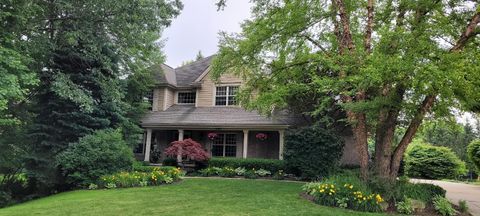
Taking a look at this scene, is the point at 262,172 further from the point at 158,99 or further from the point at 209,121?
the point at 158,99

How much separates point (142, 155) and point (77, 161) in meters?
9.29

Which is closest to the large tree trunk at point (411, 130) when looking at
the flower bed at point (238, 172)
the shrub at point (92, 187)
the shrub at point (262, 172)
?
the flower bed at point (238, 172)

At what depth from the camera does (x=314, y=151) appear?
1570cm

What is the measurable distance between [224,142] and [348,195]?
13315mm

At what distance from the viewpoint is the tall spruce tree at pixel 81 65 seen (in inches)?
561

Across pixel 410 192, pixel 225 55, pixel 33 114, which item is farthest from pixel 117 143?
pixel 410 192

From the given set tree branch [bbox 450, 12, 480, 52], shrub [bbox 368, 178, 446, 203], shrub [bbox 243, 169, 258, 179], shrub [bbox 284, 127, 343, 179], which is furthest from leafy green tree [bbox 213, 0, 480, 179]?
shrub [bbox 243, 169, 258, 179]

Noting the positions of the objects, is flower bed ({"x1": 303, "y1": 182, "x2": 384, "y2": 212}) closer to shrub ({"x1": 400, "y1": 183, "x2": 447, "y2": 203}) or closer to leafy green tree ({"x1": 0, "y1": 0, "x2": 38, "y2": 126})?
shrub ({"x1": 400, "y1": 183, "x2": 447, "y2": 203})

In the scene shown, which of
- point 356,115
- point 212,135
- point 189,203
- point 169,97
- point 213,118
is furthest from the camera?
point 169,97

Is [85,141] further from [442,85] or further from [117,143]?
[442,85]

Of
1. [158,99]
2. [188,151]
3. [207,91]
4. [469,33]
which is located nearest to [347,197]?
[469,33]

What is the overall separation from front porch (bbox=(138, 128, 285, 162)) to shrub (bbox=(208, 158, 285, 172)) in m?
2.58

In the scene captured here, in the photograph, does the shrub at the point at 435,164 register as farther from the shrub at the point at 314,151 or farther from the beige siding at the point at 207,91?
the beige siding at the point at 207,91

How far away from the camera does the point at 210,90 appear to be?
2292 centimetres
